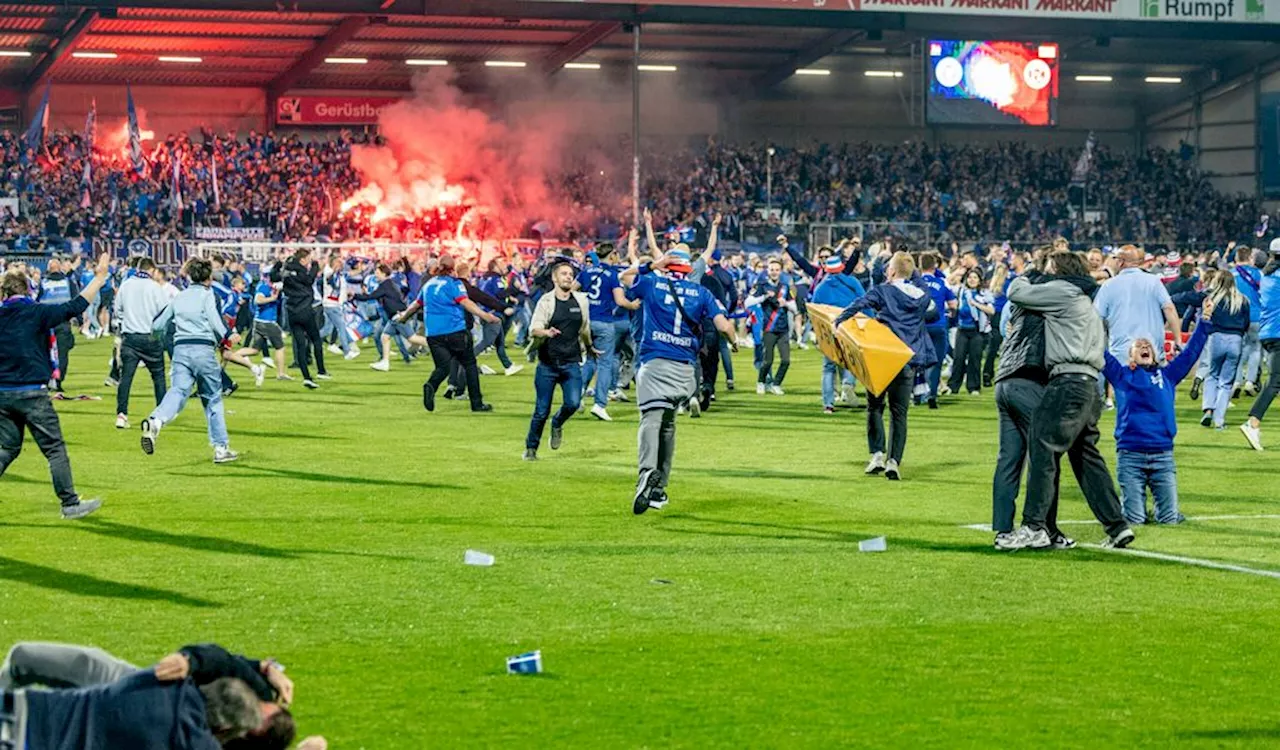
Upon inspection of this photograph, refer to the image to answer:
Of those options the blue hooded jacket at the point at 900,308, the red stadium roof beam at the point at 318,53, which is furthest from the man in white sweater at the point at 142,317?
the red stadium roof beam at the point at 318,53

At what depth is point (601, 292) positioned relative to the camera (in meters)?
21.9

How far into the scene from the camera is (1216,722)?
774cm

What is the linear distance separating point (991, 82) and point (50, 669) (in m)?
51.6

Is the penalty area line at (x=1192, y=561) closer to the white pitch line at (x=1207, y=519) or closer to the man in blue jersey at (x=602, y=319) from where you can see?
the white pitch line at (x=1207, y=519)

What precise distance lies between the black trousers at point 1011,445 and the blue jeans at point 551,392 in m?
5.95

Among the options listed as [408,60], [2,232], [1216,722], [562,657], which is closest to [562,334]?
[562,657]

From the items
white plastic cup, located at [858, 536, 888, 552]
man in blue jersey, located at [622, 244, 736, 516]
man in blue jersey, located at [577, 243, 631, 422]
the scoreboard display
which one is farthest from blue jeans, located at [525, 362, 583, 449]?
the scoreboard display

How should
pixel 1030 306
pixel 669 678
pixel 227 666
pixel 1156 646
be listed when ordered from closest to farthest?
pixel 227 666 < pixel 669 678 < pixel 1156 646 < pixel 1030 306

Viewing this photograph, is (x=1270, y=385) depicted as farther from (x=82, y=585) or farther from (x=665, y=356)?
(x=82, y=585)

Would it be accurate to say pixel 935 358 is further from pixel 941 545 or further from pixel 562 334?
pixel 941 545

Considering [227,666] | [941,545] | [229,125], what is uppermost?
[229,125]

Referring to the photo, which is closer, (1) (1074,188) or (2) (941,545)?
(2) (941,545)

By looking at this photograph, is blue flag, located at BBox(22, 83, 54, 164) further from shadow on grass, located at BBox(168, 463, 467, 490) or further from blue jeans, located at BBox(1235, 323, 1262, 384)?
shadow on grass, located at BBox(168, 463, 467, 490)

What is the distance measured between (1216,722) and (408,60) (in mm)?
51915
